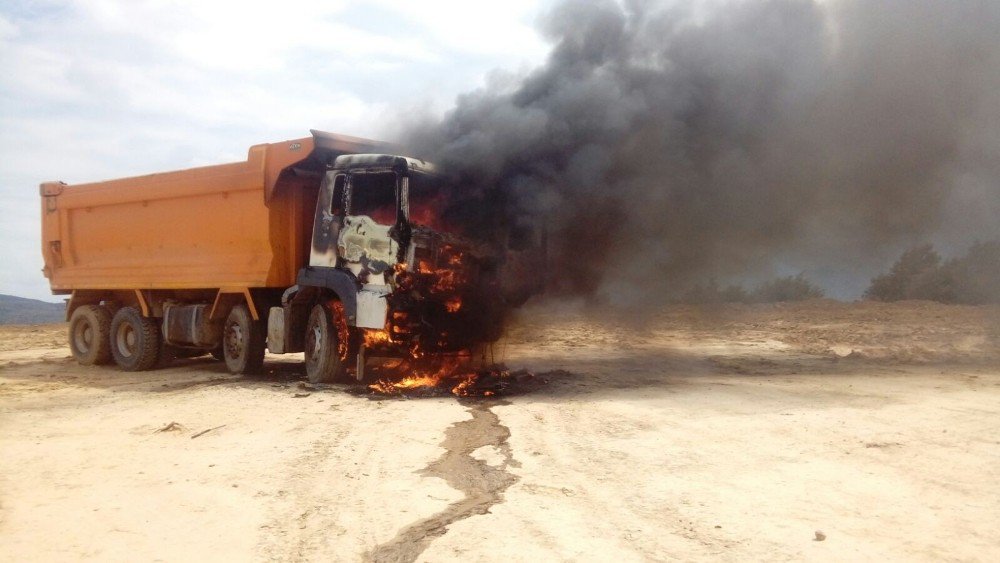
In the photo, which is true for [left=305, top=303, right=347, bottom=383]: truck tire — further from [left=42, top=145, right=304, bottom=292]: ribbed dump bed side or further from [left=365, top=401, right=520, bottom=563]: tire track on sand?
[left=365, top=401, right=520, bottom=563]: tire track on sand

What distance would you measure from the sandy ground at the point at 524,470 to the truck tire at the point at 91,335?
2.64 metres

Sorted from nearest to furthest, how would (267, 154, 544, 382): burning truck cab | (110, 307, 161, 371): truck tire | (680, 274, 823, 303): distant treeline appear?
1. (267, 154, 544, 382): burning truck cab
2. (110, 307, 161, 371): truck tire
3. (680, 274, 823, 303): distant treeline

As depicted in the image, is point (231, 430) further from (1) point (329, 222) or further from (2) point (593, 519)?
(2) point (593, 519)

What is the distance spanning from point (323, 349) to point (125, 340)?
5.60 m

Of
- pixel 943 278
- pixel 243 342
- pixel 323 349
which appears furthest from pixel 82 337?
pixel 943 278

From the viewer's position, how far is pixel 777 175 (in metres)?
12.1

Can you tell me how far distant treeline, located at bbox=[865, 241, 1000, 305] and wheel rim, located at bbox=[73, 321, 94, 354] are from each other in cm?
2262

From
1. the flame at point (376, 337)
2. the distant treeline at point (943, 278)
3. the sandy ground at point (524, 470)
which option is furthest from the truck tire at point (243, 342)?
the distant treeline at point (943, 278)

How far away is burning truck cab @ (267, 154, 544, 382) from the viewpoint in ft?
29.6

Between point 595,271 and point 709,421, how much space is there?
532 cm

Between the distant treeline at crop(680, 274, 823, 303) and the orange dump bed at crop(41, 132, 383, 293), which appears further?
the distant treeline at crop(680, 274, 823, 303)

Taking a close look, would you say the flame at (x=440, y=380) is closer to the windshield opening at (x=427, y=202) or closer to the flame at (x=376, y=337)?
the flame at (x=376, y=337)

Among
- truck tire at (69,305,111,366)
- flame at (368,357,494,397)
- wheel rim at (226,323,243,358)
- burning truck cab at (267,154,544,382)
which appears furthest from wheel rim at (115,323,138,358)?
flame at (368,357,494,397)

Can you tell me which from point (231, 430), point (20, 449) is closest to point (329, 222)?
point (231, 430)
